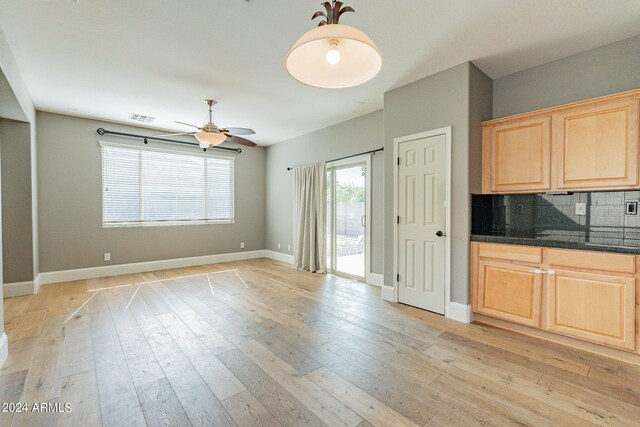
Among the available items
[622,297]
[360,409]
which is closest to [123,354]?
[360,409]

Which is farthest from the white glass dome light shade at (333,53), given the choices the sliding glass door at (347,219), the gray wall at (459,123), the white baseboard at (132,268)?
the white baseboard at (132,268)

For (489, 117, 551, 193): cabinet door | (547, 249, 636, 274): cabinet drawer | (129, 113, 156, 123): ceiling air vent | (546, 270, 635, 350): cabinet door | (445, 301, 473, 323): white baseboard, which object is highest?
(129, 113, 156, 123): ceiling air vent

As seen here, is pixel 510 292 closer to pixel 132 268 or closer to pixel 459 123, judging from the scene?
pixel 459 123

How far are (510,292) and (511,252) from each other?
0.42 meters

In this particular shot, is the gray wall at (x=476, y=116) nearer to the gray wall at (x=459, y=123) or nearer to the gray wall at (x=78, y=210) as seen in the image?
the gray wall at (x=459, y=123)

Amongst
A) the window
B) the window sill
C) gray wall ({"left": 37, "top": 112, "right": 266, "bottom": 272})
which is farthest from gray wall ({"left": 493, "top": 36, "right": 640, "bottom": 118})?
gray wall ({"left": 37, "top": 112, "right": 266, "bottom": 272})

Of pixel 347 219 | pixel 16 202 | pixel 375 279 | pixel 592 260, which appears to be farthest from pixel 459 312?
pixel 16 202

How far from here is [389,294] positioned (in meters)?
3.99

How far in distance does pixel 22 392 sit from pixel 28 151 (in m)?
3.80

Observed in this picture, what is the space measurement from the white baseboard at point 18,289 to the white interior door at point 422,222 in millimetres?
5383

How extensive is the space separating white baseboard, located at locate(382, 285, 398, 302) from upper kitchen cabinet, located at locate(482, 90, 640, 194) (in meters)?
1.73

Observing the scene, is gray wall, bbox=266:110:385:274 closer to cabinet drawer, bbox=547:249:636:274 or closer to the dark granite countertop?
the dark granite countertop

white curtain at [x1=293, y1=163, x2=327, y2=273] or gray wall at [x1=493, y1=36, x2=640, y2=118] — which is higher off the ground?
gray wall at [x1=493, y1=36, x2=640, y2=118]

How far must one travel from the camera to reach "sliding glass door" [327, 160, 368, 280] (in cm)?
516
